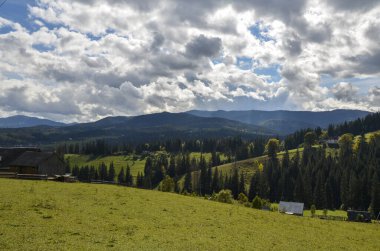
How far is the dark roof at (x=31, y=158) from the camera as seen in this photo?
265 feet

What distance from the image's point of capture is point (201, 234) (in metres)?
32.3

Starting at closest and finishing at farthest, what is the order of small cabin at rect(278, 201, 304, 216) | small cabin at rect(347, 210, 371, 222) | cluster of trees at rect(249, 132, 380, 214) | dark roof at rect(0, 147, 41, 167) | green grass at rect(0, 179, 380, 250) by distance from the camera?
green grass at rect(0, 179, 380, 250), dark roof at rect(0, 147, 41, 167), small cabin at rect(347, 210, 371, 222), small cabin at rect(278, 201, 304, 216), cluster of trees at rect(249, 132, 380, 214)

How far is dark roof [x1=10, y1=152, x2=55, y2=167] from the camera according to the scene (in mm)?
80625

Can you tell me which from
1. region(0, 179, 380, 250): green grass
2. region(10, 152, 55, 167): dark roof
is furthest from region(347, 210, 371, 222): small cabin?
region(10, 152, 55, 167): dark roof

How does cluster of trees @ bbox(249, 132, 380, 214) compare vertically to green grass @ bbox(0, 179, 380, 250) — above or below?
below

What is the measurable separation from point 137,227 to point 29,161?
58.9m

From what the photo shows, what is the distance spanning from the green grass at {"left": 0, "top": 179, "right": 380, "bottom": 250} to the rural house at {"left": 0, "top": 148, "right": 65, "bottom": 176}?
36.5 metres

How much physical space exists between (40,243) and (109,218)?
34.4 ft

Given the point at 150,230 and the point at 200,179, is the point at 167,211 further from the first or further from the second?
the point at 200,179

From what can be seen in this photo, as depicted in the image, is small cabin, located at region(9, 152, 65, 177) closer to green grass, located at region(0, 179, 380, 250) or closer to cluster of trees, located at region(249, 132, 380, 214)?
green grass, located at region(0, 179, 380, 250)

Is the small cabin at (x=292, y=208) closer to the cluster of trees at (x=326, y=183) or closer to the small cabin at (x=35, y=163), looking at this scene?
the cluster of trees at (x=326, y=183)

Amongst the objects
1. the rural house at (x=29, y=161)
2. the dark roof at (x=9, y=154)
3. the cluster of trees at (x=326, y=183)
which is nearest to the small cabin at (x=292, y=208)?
the cluster of trees at (x=326, y=183)

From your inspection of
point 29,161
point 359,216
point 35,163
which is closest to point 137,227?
point 35,163

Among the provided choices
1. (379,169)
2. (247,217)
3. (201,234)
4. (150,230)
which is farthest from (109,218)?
(379,169)
